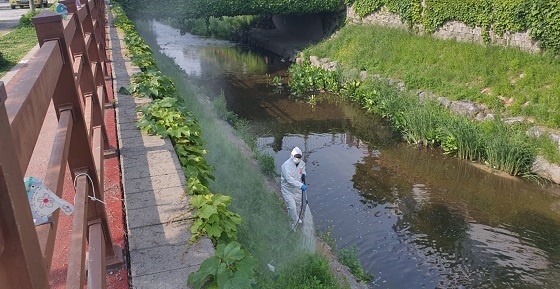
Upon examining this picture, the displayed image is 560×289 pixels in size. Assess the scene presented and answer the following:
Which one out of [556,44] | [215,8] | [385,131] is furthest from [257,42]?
[556,44]

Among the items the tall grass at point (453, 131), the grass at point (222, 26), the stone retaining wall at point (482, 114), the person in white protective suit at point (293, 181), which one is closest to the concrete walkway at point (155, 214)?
the person in white protective suit at point (293, 181)

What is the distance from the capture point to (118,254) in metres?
3.40

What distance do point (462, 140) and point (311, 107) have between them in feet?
20.7

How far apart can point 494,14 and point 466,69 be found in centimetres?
198

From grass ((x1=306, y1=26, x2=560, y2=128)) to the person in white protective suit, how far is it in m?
6.67

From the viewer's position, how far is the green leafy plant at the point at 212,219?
12.2 feet

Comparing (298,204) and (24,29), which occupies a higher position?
(24,29)

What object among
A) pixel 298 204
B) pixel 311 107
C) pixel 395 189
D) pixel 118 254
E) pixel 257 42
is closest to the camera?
pixel 118 254

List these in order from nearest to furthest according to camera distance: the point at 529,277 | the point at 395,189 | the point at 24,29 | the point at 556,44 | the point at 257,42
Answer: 1. the point at 529,277
2. the point at 395,189
3. the point at 556,44
4. the point at 24,29
5. the point at 257,42

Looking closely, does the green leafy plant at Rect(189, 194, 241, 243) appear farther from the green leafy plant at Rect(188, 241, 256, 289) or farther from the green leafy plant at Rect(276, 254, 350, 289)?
the green leafy plant at Rect(276, 254, 350, 289)

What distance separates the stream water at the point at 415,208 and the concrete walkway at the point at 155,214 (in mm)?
4186

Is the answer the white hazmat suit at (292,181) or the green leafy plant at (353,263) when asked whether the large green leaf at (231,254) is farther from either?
the white hazmat suit at (292,181)

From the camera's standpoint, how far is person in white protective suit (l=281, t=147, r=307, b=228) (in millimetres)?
8312

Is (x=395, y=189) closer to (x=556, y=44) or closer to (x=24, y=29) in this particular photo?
(x=556, y=44)
